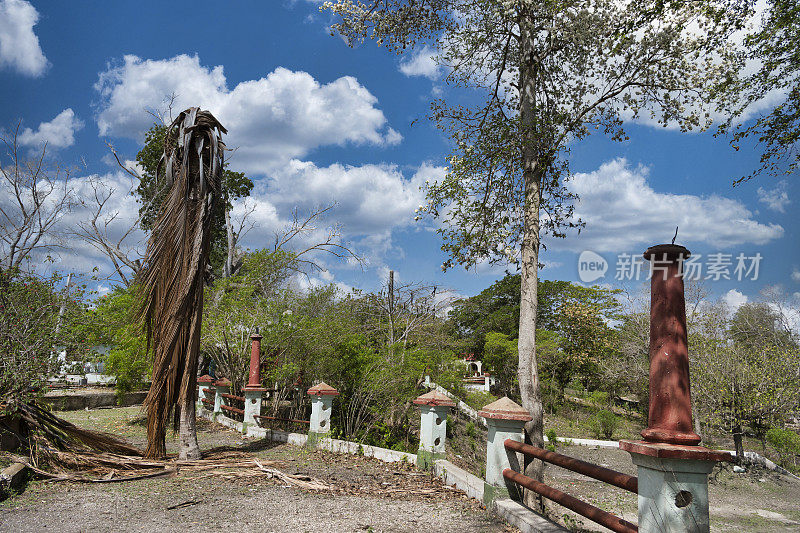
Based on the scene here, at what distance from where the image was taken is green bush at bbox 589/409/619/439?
20219 millimetres

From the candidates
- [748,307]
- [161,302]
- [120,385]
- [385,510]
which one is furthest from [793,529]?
[748,307]

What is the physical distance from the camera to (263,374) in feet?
45.4

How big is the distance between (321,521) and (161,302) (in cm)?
451

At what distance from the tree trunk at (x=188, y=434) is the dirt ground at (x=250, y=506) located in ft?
2.58

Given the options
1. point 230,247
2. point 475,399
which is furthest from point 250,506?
point 230,247

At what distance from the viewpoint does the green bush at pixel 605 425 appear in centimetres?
2022

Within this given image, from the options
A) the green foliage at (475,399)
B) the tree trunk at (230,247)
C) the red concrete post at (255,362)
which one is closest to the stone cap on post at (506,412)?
the red concrete post at (255,362)

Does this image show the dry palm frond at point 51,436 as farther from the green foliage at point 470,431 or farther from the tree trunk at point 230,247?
the tree trunk at point 230,247

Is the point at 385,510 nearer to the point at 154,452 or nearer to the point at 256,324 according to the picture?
the point at 154,452

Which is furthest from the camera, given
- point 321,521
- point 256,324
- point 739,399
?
point 739,399

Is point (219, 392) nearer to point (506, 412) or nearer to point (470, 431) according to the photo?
point (470, 431)

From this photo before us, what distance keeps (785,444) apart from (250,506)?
60.3 ft

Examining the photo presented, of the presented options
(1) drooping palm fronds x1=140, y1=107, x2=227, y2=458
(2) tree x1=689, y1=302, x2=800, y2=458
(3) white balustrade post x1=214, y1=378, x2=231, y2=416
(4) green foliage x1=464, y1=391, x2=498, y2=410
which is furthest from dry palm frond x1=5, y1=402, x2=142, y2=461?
(2) tree x1=689, y1=302, x2=800, y2=458

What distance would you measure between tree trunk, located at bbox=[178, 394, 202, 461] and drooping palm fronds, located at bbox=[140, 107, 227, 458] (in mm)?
32
